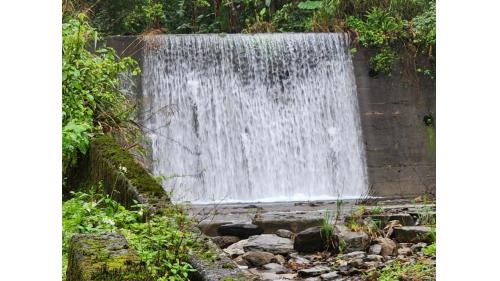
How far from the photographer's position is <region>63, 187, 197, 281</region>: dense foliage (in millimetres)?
3941

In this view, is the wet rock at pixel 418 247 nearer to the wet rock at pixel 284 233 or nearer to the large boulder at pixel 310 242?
the large boulder at pixel 310 242

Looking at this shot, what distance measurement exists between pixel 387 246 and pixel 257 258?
1257 millimetres

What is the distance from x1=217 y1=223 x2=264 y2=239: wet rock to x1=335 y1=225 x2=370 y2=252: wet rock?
1072mm

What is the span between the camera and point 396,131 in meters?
12.7

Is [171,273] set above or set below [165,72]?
below

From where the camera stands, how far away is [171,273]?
396 centimetres

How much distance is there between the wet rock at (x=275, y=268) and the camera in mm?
6562

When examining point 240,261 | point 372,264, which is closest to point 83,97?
point 240,261

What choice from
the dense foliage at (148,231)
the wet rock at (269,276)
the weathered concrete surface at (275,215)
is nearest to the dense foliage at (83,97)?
the dense foliage at (148,231)

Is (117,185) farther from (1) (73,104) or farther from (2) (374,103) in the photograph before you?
(2) (374,103)

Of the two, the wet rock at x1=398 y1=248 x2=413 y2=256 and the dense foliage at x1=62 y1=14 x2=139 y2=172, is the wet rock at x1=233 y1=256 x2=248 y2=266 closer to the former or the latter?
the wet rock at x1=398 y1=248 x2=413 y2=256
